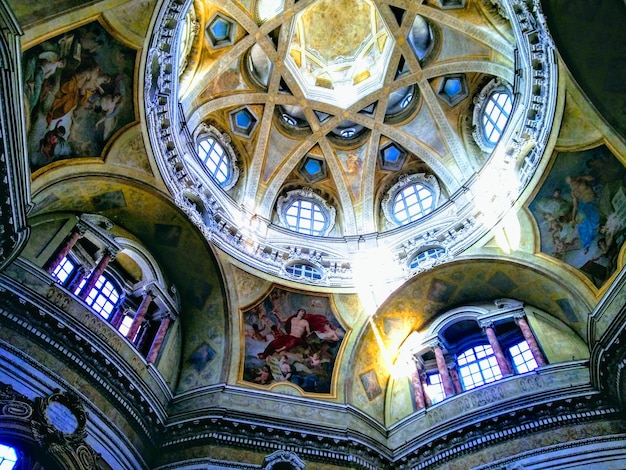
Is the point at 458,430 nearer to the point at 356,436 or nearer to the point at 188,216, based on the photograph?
the point at 356,436

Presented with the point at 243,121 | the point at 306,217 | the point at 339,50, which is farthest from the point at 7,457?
the point at 339,50

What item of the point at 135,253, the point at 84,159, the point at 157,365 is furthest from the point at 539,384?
the point at 84,159

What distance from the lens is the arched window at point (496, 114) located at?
21.6 metres

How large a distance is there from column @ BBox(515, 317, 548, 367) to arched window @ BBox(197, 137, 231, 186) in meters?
11.9

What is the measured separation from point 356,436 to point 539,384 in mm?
5046

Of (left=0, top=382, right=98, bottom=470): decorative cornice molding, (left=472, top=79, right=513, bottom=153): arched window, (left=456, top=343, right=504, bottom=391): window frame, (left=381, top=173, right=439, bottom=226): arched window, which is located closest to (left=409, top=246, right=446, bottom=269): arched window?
(left=381, top=173, right=439, bottom=226): arched window

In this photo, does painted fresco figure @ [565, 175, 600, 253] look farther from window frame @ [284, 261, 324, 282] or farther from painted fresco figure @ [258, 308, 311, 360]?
painted fresco figure @ [258, 308, 311, 360]

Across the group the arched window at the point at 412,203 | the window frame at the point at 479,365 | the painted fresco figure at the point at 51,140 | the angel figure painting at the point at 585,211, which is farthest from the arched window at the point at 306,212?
the painted fresco figure at the point at 51,140

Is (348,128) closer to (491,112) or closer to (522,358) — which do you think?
(491,112)

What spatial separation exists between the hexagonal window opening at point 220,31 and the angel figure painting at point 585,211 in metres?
13.4

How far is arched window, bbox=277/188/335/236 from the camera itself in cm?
2391

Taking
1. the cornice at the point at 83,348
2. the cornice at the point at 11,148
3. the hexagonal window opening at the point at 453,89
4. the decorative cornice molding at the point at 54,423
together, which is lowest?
the decorative cornice molding at the point at 54,423

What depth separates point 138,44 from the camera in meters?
15.5

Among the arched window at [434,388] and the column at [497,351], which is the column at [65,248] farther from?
the column at [497,351]
